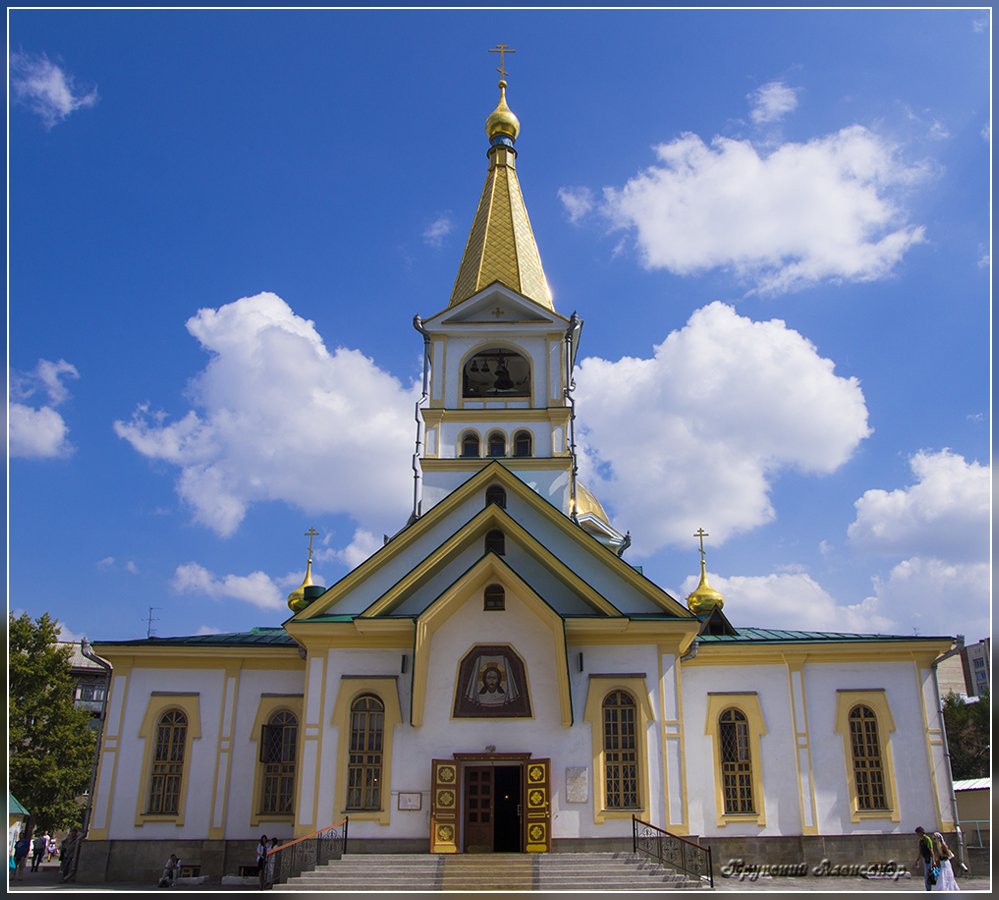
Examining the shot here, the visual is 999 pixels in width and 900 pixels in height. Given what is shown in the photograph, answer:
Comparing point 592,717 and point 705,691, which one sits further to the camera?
point 705,691

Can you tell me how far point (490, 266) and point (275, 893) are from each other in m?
19.2

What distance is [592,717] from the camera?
2070cm

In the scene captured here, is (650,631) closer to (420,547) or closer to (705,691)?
(705,691)

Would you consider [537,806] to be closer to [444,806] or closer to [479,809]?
→ [479,809]

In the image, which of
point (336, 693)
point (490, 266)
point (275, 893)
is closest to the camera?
point (275, 893)

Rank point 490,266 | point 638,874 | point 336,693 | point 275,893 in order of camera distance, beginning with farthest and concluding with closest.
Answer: point 490,266
point 336,693
point 638,874
point 275,893

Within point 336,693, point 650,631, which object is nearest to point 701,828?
point 650,631

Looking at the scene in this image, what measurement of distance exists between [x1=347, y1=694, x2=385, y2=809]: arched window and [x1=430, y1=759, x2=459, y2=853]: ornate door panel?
137cm

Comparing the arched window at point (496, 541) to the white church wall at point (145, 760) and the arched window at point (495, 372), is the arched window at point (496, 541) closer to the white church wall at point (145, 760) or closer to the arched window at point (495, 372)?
the arched window at point (495, 372)

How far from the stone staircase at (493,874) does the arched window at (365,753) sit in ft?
5.08

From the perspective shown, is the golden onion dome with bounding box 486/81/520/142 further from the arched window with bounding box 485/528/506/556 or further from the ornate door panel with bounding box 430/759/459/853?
the ornate door panel with bounding box 430/759/459/853

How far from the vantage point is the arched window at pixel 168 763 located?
74.6ft

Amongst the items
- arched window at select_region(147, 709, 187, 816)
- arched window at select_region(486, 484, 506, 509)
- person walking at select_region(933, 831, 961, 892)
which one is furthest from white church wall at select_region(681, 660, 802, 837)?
arched window at select_region(147, 709, 187, 816)

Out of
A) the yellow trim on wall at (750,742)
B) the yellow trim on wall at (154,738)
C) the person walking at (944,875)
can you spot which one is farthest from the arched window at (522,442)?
the person walking at (944,875)
